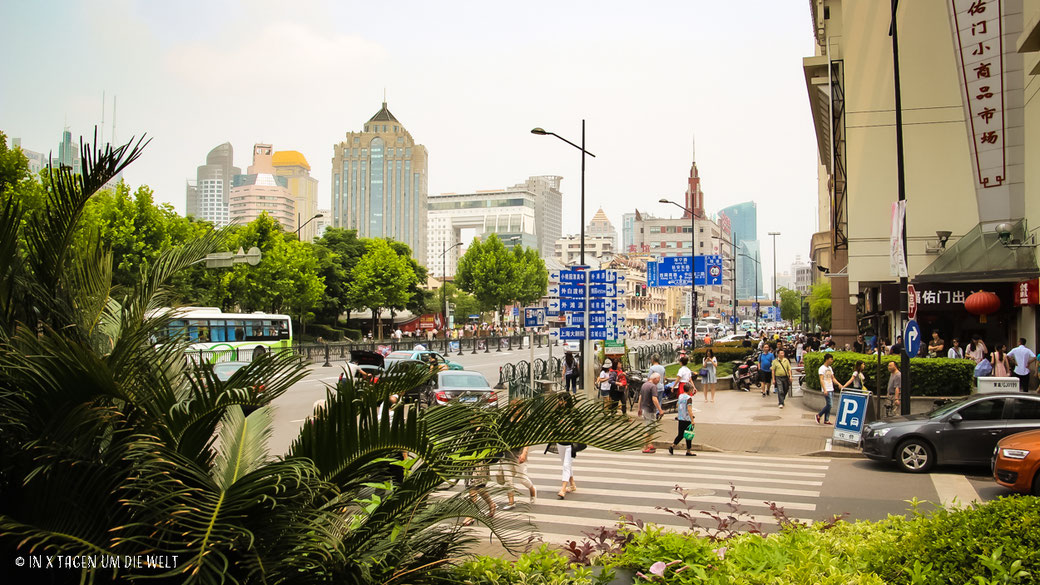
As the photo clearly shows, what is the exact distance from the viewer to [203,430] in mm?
3756

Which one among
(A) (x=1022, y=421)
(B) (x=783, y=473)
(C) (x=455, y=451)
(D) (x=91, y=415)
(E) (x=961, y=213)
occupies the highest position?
(E) (x=961, y=213)

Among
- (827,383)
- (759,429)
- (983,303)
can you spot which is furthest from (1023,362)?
(759,429)

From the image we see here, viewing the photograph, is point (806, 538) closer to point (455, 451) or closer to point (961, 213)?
point (455, 451)

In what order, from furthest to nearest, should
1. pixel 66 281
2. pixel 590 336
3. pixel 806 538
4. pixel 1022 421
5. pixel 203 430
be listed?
pixel 590 336 → pixel 1022 421 → pixel 806 538 → pixel 66 281 → pixel 203 430

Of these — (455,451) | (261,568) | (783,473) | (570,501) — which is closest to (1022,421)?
(783,473)

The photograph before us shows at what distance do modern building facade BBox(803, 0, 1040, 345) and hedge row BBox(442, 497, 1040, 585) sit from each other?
18232mm

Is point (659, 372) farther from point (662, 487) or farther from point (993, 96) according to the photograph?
point (993, 96)

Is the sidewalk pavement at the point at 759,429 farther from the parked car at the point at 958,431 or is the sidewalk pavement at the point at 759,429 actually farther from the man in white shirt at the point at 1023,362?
the man in white shirt at the point at 1023,362

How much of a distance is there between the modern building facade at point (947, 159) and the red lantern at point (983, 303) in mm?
878

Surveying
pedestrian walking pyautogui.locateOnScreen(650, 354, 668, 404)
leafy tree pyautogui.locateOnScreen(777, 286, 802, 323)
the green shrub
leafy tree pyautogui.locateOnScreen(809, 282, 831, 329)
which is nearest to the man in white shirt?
pedestrian walking pyautogui.locateOnScreen(650, 354, 668, 404)

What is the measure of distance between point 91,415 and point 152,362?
0.51m

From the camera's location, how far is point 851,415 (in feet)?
56.9

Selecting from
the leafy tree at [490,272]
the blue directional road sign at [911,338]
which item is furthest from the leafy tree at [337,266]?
the blue directional road sign at [911,338]

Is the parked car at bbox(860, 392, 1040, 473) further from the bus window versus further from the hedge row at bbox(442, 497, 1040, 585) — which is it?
the bus window
